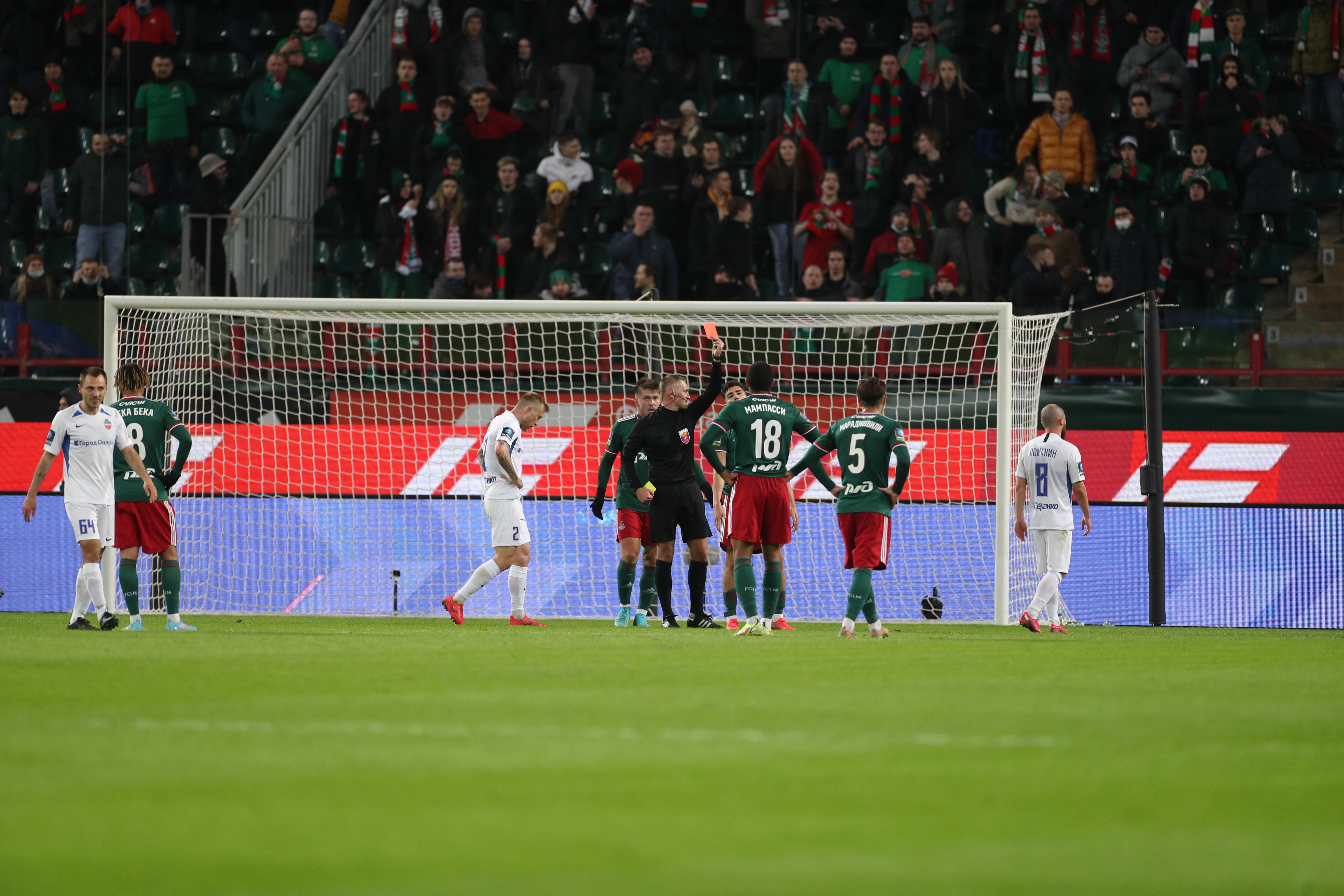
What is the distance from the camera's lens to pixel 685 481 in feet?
41.5

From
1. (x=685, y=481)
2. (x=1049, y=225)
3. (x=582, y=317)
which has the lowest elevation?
(x=685, y=481)

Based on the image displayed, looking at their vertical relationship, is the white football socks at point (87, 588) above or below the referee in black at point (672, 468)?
below

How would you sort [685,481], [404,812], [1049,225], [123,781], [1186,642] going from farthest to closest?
[1049,225], [685,481], [1186,642], [123,781], [404,812]

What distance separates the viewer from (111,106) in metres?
19.7

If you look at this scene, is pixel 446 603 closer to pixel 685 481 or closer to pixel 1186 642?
pixel 685 481

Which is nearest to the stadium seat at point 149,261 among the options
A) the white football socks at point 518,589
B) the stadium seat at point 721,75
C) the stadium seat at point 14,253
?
the stadium seat at point 14,253

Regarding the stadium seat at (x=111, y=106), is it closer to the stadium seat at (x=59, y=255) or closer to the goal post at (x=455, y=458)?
the stadium seat at (x=59, y=255)

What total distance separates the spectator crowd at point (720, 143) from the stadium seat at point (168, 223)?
0.14 ft

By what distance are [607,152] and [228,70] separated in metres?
5.29

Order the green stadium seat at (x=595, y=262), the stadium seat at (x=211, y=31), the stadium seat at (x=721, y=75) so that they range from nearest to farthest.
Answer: the green stadium seat at (x=595, y=262), the stadium seat at (x=721, y=75), the stadium seat at (x=211, y=31)

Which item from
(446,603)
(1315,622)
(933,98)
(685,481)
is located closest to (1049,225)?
(933,98)

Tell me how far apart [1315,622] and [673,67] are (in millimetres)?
9417

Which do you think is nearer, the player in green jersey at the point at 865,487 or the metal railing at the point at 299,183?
the player in green jersey at the point at 865,487

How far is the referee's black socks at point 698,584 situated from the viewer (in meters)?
12.9
